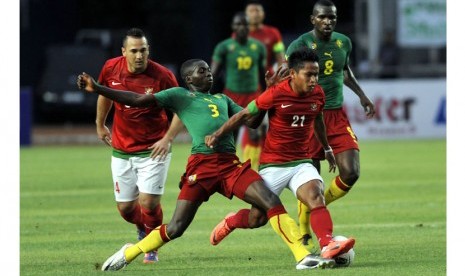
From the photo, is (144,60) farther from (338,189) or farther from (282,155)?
(338,189)

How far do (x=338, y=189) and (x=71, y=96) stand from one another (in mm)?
27146

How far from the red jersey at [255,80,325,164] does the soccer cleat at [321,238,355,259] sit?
3.63 ft

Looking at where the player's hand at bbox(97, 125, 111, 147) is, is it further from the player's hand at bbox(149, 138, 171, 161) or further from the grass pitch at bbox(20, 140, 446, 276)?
the player's hand at bbox(149, 138, 171, 161)

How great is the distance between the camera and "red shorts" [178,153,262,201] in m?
11.9

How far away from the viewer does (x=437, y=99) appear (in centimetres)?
3291

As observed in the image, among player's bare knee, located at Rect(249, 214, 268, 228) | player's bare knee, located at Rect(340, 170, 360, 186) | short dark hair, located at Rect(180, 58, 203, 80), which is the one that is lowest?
player's bare knee, located at Rect(249, 214, 268, 228)

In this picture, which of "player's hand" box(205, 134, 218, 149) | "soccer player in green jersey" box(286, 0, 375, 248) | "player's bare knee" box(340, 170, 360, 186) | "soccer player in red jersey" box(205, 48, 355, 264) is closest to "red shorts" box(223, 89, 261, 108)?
"soccer player in green jersey" box(286, 0, 375, 248)

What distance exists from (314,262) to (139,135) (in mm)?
2617

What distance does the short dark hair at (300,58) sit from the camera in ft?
39.1

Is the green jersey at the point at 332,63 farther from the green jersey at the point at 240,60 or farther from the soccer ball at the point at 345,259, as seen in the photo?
the green jersey at the point at 240,60

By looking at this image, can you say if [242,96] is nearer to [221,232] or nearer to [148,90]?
[148,90]

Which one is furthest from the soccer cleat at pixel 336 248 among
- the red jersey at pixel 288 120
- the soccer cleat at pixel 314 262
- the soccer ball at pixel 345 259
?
the red jersey at pixel 288 120

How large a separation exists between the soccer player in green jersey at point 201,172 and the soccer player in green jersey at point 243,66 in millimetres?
9586
